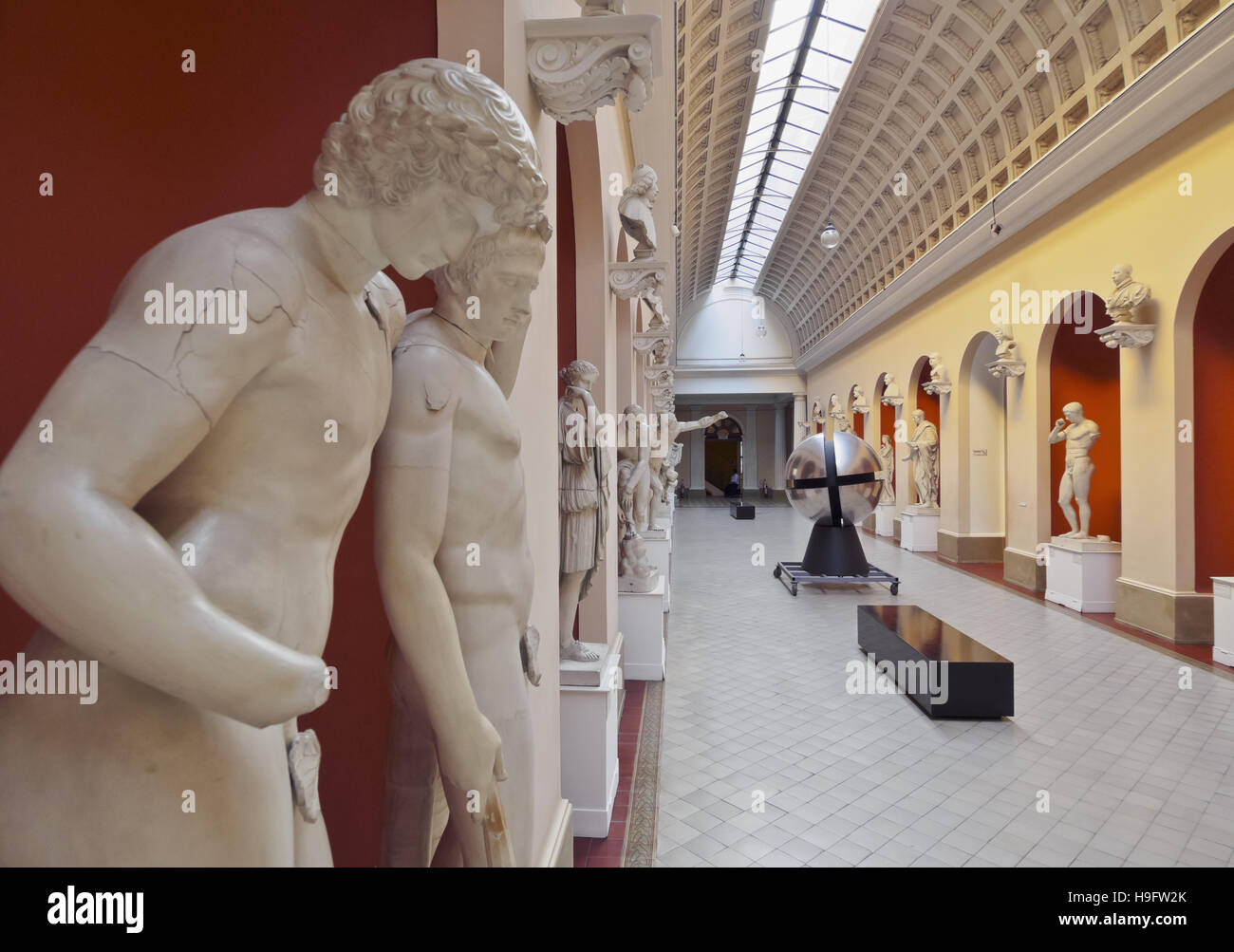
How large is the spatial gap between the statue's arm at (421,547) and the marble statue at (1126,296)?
9.73 metres

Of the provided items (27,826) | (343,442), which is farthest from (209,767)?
(343,442)

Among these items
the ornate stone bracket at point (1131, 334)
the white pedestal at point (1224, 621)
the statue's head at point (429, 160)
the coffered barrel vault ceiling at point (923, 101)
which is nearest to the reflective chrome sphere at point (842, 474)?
the ornate stone bracket at point (1131, 334)

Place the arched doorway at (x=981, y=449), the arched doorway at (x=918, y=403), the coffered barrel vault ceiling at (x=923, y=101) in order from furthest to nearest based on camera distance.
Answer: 1. the arched doorway at (x=918, y=403)
2. the arched doorway at (x=981, y=449)
3. the coffered barrel vault ceiling at (x=923, y=101)

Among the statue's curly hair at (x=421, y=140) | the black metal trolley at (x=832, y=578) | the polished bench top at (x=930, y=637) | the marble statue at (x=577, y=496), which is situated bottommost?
the black metal trolley at (x=832, y=578)

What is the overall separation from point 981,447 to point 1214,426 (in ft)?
21.4

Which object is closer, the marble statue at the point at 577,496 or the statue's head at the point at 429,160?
the statue's head at the point at 429,160

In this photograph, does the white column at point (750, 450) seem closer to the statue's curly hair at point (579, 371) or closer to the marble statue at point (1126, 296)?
the marble statue at point (1126, 296)

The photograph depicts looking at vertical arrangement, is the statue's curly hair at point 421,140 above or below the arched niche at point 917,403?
below

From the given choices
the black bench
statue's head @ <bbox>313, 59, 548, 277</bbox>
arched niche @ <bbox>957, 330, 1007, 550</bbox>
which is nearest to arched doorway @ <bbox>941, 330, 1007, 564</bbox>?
arched niche @ <bbox>957, 330, 1007, 550</bbox>

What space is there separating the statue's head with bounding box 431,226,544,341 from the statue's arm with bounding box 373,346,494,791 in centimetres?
20

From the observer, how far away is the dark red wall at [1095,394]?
11.0 metres

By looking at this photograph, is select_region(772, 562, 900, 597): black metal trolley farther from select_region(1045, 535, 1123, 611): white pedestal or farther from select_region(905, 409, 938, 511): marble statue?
select_region(905, 409, 938, 511): marble statue
